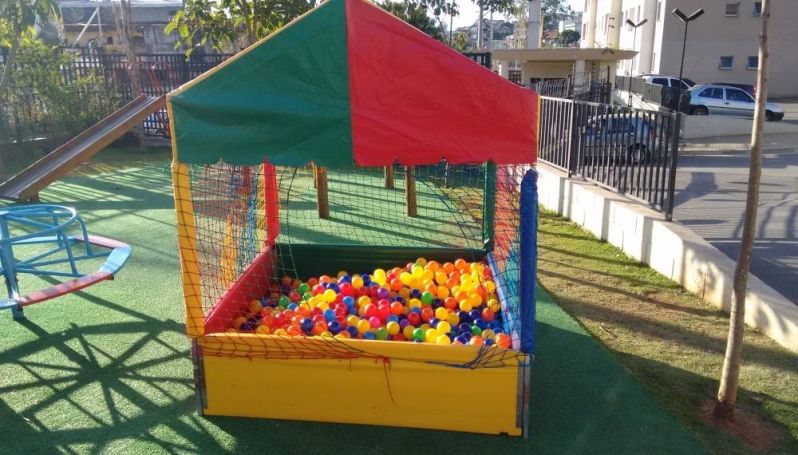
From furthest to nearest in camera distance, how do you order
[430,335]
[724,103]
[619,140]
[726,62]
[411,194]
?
[726,62] < [724,103] < [411,194] < [619,140] < [430,335]

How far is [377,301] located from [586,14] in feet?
189

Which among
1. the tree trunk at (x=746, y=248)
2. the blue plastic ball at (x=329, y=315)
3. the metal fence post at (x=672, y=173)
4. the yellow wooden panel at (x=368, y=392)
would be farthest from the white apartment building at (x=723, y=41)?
the yellow wooden panel at (x=368, y=392)

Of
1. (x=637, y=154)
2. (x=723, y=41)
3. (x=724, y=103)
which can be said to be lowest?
(x=724, y=103)

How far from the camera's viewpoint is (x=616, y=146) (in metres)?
8.36

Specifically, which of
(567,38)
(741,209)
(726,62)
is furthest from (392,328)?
(567,38)

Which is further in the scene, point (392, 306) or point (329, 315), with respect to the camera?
point (392, 306)

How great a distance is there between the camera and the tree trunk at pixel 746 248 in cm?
348

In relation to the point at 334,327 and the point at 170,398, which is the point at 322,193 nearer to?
the point at 334,327

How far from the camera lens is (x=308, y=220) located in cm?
948

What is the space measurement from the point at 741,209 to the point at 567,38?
7520 centimetres

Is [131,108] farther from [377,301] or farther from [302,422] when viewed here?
[302,422]

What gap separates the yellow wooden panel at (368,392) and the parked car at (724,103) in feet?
81.1

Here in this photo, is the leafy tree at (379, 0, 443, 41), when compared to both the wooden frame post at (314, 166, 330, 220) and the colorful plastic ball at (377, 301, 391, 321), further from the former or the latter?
the colorful plastic ball at (377, 301, 391, 321)

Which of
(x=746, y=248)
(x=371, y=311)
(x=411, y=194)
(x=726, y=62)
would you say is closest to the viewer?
(x=746, y=248)
